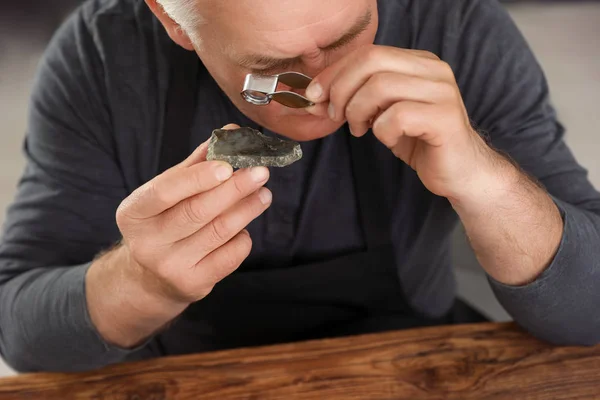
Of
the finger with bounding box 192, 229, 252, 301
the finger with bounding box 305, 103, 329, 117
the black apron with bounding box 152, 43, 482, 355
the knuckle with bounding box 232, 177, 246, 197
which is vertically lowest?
Result: the black apron with bounding box 152, 43, 482, 355

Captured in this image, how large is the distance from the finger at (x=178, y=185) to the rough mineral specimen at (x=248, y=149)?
0.08m

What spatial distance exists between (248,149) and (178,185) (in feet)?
0.56

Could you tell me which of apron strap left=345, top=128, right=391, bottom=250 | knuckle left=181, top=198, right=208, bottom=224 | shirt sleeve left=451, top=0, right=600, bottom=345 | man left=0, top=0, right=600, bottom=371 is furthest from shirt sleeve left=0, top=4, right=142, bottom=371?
shirt sleeve left=451, top=0, right=600, bottom=345

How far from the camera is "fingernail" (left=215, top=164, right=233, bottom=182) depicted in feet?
2.99

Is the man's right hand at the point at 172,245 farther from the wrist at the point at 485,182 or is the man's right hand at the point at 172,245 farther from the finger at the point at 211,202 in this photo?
the wrist at the point at 485,182

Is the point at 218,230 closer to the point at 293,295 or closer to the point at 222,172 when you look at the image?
the point at 222,172

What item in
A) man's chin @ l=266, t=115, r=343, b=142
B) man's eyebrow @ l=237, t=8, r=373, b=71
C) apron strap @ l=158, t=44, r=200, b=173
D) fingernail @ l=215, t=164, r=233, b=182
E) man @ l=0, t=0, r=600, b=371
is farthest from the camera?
apron strap @ l=158, t=44, r=200, b=173

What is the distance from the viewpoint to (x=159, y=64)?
1414 mm

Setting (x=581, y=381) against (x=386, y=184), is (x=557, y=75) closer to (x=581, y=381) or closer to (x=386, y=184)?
(x=386, y=184)

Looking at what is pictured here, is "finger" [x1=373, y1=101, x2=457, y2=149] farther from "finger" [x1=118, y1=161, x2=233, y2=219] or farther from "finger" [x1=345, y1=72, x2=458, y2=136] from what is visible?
"finger" [x1=118, y1=161, x2=233, y2=219]

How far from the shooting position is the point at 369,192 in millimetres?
1431

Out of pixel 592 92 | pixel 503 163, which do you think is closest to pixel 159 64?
pixel 503 163

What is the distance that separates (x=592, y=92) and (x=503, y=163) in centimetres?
234

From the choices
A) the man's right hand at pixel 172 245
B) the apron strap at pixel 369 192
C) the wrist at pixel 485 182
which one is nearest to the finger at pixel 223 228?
the man's right hand at pixel 172 245
